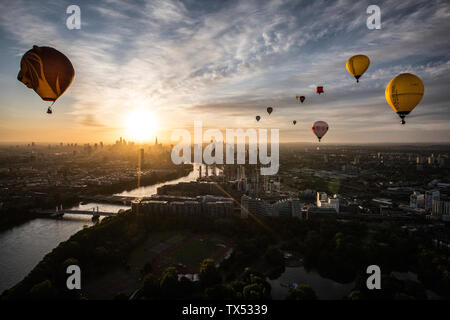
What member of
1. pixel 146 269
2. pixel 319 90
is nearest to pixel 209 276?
pixel 146 269

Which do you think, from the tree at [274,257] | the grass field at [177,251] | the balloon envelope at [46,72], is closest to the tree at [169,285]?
the grass field at [177,251]

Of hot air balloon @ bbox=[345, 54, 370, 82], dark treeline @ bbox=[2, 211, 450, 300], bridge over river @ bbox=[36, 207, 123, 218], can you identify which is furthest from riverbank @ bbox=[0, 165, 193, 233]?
hot air balloon @ bbox=[345, 54, 370, 82]

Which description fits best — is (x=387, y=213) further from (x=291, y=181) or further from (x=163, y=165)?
(x=163, y=165)

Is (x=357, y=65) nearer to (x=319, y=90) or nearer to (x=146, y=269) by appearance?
(x=319, y=90)

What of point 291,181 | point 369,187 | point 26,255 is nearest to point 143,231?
point 26,255
